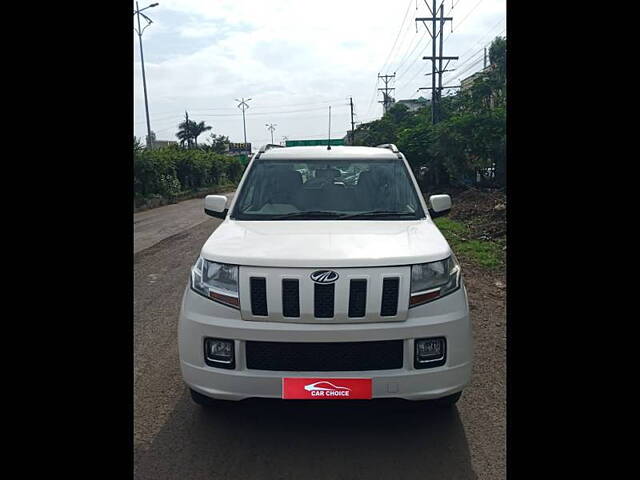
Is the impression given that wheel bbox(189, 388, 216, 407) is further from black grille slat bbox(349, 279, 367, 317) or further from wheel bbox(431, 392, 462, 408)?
wheel bbox(431, 392, 462, 408)

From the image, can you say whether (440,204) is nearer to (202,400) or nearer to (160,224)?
(202,400)

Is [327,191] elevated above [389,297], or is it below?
above

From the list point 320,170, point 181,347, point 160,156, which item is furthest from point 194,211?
point 181,347

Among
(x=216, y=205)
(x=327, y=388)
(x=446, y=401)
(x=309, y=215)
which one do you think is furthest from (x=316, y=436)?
(x=216, y=205)

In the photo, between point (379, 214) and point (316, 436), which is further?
point (379, 214)

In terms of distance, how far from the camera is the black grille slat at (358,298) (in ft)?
9.59

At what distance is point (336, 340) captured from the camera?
113 inches

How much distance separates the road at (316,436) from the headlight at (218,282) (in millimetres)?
659

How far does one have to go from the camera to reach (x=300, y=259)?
9.93ft

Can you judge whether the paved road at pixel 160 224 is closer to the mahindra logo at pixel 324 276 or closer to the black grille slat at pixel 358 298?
the mahindra logo at pixel 324 276

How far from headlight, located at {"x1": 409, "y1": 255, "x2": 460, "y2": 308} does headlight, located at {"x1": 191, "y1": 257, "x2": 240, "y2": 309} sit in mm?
1043

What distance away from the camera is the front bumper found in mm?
2889

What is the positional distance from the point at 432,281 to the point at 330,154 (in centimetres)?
202
